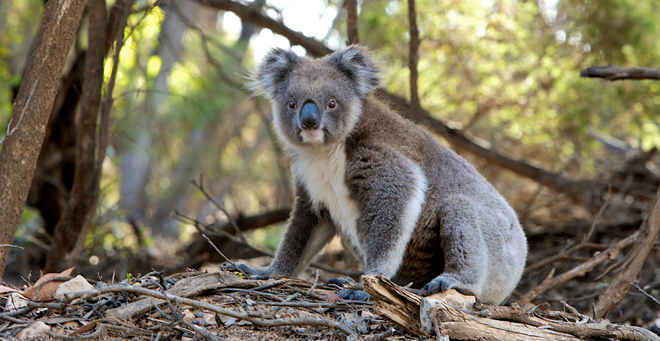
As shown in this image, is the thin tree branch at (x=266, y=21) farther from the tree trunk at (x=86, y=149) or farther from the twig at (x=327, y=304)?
the twig at (x=327, y=304)

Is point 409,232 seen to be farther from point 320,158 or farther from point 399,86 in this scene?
point 399,86

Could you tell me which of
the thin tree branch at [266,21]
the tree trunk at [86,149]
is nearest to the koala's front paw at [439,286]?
the tree trunk at [86,149]

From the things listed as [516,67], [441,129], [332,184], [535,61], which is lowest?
[332,184]

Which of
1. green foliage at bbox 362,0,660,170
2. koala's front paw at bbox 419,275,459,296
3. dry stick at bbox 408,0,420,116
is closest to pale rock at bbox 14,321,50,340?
koala's front paw at bbox 419,275,459,296

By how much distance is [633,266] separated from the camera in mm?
4387

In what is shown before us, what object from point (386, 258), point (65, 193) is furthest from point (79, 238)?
point (386, 258)

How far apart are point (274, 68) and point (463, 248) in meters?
1.99

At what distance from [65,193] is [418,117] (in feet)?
15.7

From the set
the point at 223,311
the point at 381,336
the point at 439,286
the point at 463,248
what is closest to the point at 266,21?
the point at 463,248

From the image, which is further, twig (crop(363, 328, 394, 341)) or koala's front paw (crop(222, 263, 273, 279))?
koala's front paw (crop(222, 263, 273, 279))

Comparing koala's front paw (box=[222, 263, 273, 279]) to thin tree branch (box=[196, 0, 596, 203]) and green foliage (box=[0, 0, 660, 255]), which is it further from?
green foliage (box=[0, 0, 660, 255])

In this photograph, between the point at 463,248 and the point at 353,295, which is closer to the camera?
the point at 353,295

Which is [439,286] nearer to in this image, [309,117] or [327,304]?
[327,304]

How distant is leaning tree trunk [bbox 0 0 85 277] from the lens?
11.0 ft
